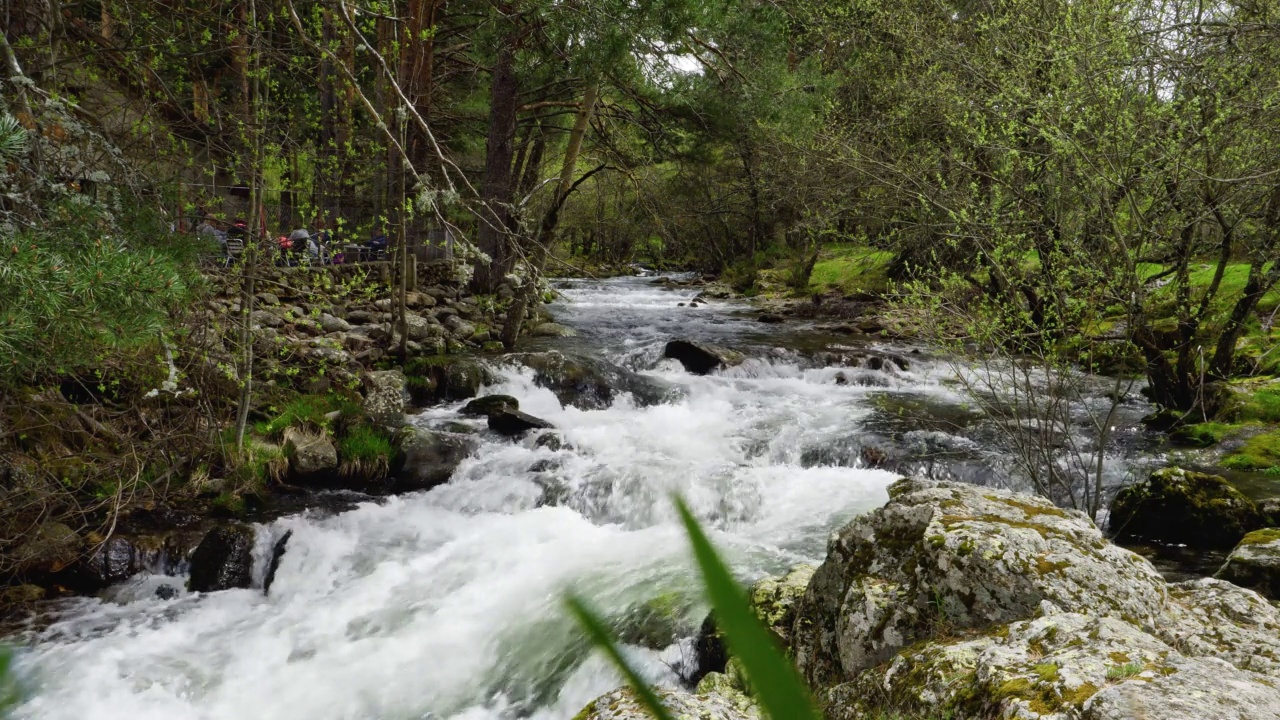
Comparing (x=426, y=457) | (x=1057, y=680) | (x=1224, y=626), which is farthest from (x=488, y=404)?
(x=1057, y=680)

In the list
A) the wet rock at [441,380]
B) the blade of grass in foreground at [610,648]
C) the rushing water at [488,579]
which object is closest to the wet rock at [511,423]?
the rushing water at [488,579]

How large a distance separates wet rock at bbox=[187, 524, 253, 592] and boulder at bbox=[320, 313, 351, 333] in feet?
19.1

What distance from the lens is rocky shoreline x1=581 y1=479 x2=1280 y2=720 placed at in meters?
2.26

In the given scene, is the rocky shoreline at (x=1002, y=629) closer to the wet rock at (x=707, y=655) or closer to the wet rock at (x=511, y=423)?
the wet rock at (x=707, y=655)

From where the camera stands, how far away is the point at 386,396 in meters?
10.2

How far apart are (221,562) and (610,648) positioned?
7.37m

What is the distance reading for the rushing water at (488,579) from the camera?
520 cm

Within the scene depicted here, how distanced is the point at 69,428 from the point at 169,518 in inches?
46.8

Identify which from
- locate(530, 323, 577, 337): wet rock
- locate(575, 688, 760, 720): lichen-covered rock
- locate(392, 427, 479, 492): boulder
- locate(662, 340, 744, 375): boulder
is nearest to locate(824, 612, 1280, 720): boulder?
locate(575, 688, 760, 720): lichen-covered rock

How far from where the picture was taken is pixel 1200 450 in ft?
29.1

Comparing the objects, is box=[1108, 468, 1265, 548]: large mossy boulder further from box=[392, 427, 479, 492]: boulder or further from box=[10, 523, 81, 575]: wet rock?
box=[10, 523, 81, 575]: wet rock

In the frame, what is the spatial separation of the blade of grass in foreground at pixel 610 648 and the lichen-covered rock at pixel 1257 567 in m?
5.80

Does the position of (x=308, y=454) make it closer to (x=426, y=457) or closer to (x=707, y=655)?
(x=426, y=457)

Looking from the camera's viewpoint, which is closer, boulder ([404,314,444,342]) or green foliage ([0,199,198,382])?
green foliage ([0,199,198,382])
